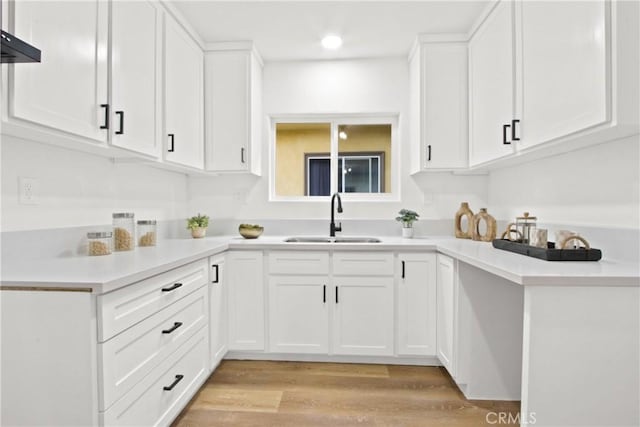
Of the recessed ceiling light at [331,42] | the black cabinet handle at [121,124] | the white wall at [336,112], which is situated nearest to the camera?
the black cabinet handle at [121,124]

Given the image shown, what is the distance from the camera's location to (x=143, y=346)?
54.3 inches

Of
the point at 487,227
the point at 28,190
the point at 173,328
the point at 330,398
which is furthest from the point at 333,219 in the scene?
the point at 28,190

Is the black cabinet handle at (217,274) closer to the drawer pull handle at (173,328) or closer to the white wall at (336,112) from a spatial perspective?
the drawer pull handle at (173,328)

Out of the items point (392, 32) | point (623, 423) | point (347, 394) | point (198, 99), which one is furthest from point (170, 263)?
point (392, 32)

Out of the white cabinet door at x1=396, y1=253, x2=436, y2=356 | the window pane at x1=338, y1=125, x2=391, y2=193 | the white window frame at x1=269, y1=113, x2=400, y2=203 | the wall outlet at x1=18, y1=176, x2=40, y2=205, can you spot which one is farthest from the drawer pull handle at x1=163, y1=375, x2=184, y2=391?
the window pane at x1=338, y1=125, x2=391, y2=193

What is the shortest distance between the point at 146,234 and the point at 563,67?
2.40 m

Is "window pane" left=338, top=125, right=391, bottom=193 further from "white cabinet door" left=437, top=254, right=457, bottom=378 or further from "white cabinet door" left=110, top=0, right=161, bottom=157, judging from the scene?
"white cabinet door" left=110, top=0, right=161, bottom=157

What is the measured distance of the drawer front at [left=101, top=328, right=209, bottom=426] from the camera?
1272 mm

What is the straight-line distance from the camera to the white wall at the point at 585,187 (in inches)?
60.4

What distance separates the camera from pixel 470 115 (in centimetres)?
254

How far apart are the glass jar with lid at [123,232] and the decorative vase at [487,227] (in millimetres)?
2344

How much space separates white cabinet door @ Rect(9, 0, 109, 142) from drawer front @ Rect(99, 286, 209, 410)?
0.84m

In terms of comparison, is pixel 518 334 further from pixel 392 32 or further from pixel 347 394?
pixel 392 32
